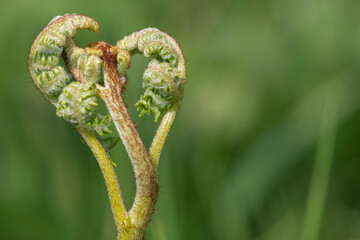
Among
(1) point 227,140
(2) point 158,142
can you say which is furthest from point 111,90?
(1) point 227,140

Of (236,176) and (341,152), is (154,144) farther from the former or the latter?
(341,152)

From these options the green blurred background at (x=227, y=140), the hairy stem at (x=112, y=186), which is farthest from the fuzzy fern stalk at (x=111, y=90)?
the green blurred background at (x=227, y=140)

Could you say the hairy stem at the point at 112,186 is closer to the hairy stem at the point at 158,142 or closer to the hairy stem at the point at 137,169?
the hairy stem at the point at 137,169

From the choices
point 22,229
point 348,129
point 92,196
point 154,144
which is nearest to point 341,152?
point 348,129

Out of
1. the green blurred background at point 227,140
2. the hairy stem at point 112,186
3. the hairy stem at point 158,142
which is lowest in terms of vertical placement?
the green blurred background at point 227,140

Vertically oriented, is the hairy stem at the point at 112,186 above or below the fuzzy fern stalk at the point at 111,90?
below

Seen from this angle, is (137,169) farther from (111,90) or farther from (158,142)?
(111,90)
